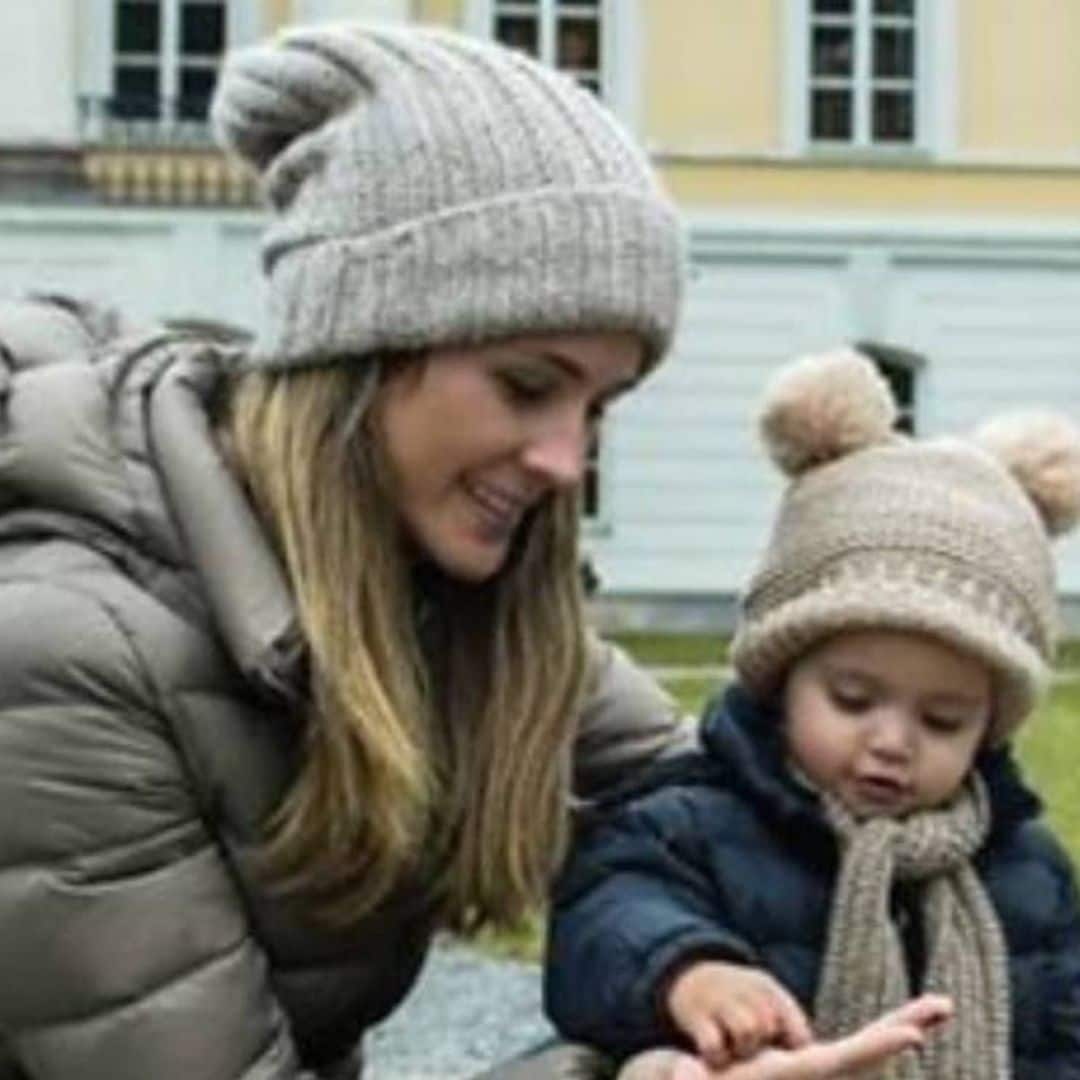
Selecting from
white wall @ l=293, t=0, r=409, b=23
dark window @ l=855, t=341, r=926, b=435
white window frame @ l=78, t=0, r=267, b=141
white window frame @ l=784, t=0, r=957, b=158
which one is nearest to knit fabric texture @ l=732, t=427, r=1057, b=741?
white window frame @ l=78, t=0, r=267, b=141

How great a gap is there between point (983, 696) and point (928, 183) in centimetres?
2424

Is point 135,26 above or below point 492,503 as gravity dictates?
above

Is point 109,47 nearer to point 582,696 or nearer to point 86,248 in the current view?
point 86,248

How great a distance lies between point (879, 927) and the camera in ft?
10.2

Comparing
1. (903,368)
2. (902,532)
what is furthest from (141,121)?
(902,532)

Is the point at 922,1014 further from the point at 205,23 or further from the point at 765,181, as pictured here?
the point at 765,181

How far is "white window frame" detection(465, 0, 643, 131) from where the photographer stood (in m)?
26.9

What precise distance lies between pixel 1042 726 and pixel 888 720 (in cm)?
1327

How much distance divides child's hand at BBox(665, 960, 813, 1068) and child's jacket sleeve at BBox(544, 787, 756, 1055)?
0.11 ft

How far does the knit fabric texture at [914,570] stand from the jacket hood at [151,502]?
51 centimetres

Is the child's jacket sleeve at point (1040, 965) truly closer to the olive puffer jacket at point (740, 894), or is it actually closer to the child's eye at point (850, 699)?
the olive puffer jacket at point (740, 894)

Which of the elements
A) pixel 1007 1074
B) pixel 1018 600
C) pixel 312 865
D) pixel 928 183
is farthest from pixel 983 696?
pixel 928 183

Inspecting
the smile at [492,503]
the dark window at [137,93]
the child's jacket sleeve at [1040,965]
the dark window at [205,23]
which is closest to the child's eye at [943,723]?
the child's jacket sleeve at [1040,965]

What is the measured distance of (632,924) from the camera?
10.0 feet
